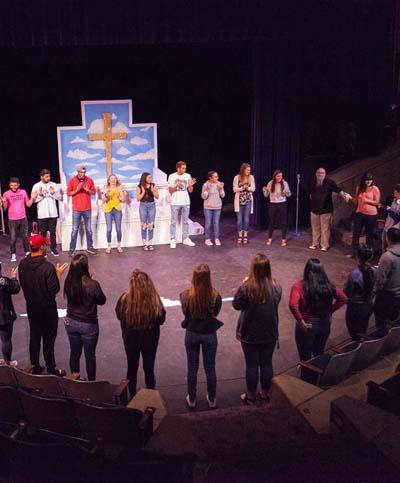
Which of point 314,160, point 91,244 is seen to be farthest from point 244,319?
point 314,160

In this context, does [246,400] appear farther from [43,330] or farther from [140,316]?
[43,330]

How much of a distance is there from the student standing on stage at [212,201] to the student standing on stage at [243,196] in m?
0.27

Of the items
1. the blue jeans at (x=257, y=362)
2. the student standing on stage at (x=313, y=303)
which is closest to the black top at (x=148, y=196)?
the student standing on stage at (x=313, y=303)

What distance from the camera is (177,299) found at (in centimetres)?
822

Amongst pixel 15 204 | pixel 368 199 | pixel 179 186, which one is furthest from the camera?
pixel 179 186

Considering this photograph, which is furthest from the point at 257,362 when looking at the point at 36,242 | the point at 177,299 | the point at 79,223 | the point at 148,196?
the point at 79,223

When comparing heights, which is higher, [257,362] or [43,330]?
[43,330]

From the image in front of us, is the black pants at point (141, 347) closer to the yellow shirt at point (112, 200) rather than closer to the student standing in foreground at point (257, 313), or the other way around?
the student standing in foreground at point (257, 313)

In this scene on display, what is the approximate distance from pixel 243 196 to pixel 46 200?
3.15 m

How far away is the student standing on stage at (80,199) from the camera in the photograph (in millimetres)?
9758

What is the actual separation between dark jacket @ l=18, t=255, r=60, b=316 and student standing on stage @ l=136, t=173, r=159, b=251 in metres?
4.28

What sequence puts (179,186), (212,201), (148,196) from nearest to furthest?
(148,196), (179,186), (212,201)

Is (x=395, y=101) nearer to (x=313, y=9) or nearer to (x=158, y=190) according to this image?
(x=313, y=9)

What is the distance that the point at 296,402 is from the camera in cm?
512
